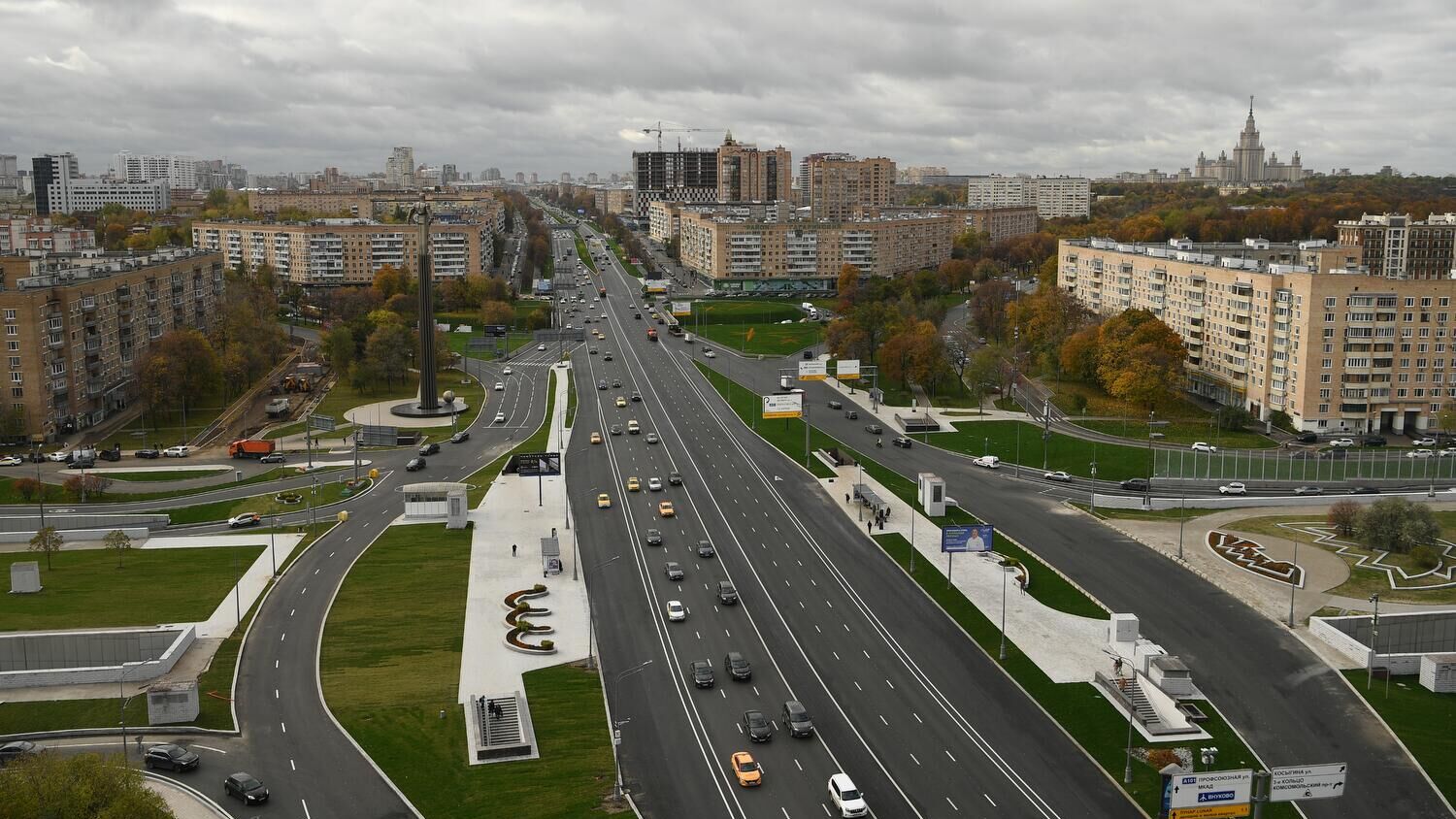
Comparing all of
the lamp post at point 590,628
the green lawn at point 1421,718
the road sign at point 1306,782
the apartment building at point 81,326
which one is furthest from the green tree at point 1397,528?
the apartment building at point 81,326

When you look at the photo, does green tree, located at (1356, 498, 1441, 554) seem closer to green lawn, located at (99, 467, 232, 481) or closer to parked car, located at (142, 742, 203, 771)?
parked car, located at (142, 742, 203, 771)

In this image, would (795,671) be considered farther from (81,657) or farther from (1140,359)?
(1140,359)

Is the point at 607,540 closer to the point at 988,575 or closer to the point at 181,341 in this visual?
the point at 988,575

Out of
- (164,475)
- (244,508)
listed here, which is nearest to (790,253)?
(164,475)

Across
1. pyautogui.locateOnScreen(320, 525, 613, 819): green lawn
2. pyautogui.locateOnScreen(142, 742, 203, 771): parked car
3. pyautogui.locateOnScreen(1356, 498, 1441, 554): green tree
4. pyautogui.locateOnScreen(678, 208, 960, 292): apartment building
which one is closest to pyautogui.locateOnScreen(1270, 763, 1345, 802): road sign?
pyautogui.locateOnScreen(320, 525, 613, 819): green lawn

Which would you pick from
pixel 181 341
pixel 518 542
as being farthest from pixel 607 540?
pixel 181 341
